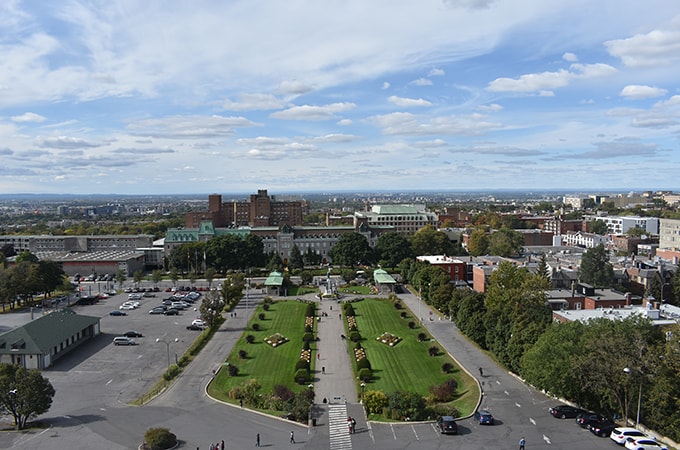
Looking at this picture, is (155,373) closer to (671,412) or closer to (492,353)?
(492,353)

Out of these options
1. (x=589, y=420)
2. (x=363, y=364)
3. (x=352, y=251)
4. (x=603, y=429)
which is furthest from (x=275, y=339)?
(x=352, y=251)

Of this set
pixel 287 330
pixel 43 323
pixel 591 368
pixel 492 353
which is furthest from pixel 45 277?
pixel 591 368

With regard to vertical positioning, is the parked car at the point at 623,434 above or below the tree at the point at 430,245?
below

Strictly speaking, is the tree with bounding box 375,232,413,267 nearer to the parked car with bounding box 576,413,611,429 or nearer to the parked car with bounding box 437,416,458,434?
the parked car with bounding box 576,413,611,429

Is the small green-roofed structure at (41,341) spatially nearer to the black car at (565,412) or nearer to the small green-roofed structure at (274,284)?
the small green-roofed structure at (274,284)

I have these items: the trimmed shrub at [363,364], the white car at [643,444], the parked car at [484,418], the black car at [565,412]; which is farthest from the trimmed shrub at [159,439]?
the white car at [643,444]

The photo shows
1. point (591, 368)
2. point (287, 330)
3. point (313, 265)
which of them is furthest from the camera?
point (313, 265)
